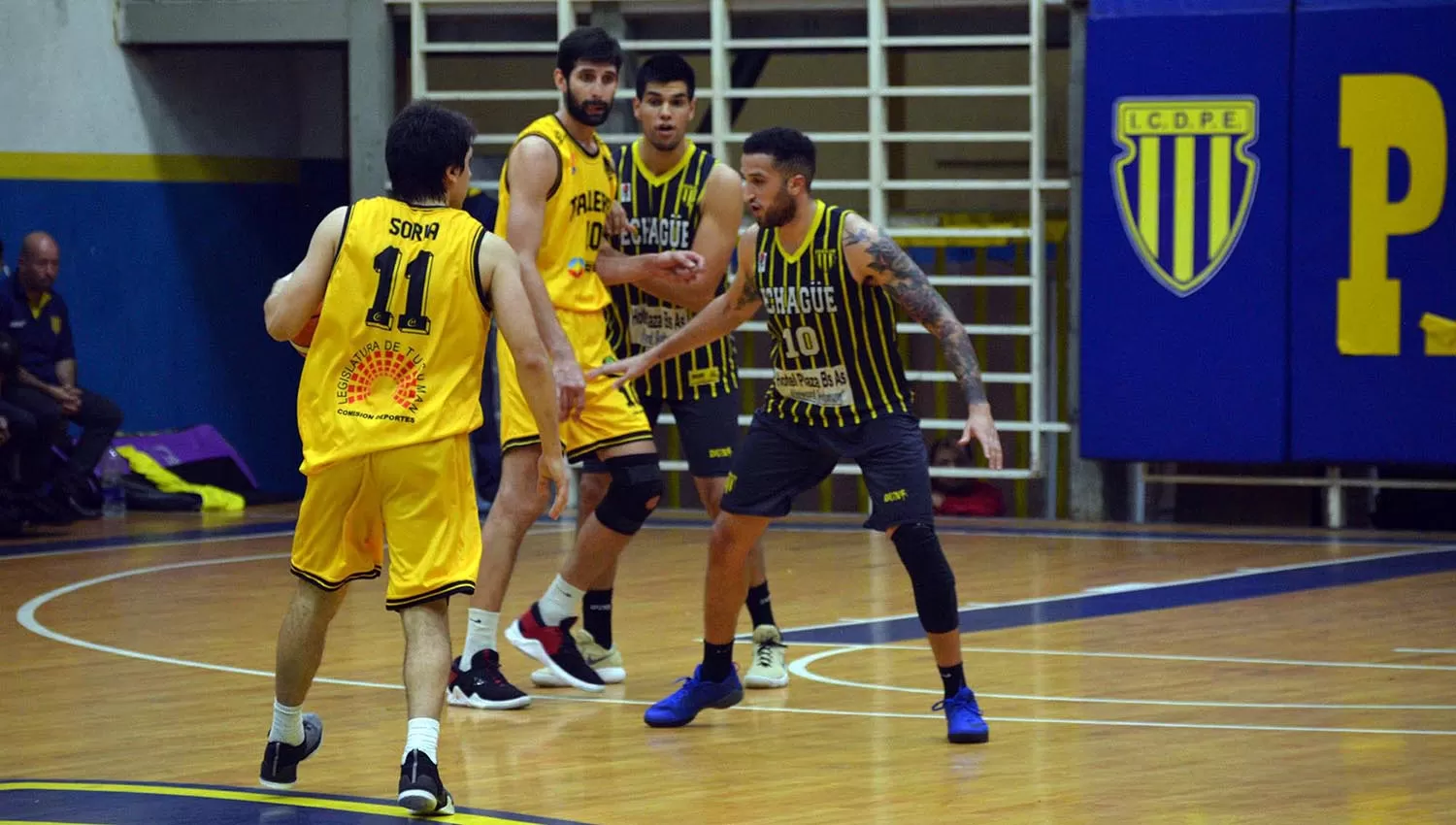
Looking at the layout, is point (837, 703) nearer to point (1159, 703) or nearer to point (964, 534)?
point (1159, 703)

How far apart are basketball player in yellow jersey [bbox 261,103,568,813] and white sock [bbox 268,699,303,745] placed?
16 cm

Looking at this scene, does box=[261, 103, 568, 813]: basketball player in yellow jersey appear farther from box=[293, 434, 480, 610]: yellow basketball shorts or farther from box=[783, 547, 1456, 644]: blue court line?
box=[783, 547, 1456, 644]: blue court line

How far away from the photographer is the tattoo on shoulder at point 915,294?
251 inches

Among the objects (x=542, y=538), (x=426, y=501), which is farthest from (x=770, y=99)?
(x=426, y=501)

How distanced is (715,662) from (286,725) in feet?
5.16

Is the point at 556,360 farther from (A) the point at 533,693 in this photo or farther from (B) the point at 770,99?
(B) the point at 770,99

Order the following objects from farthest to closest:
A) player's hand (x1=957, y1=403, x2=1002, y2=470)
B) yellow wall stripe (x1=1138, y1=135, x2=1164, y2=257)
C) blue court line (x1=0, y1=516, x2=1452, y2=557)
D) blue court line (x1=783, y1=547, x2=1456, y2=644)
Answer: yellow wall stripe (x1=1138, y1=135, x2=1164, y2=257) → blue court line (x1=0, y1=516, x2=1452, y2=557) → blue court line (x1=783, y1=547, x2=1456, y2=644) → player's hand (x1=957, y1=403, x2=1002, y2=470)

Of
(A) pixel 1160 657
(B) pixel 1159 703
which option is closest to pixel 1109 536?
(A) pixel 1160 657

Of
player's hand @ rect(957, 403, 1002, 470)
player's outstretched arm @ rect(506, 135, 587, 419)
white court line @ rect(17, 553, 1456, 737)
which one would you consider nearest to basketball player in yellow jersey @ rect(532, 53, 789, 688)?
white court line @ rect(17, 553, 1456, 737)

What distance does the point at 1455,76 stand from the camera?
1236 centimetres

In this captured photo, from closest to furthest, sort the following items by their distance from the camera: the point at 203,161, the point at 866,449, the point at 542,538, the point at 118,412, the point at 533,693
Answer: the point at 866,449, the point at 533,693, the point at 542,538, the point at 118,412, the point at 203,161

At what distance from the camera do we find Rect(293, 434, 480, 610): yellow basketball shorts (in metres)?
5.37

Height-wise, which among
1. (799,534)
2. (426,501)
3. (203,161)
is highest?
(203,161)

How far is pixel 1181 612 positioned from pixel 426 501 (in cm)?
471
